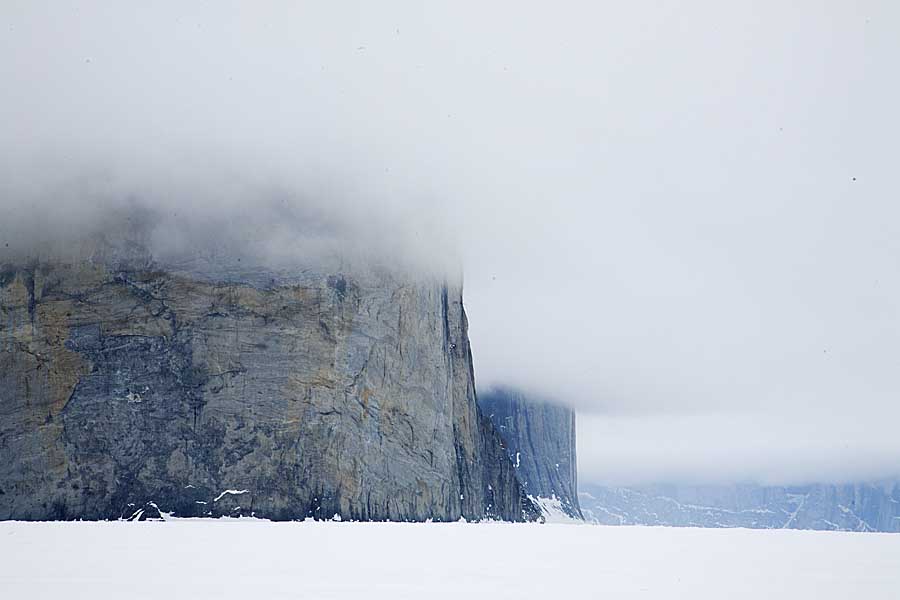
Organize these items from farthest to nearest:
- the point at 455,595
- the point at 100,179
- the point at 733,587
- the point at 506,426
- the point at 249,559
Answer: the point at 506,426
the point at 100,179
the point at 249,559
the point at 733,587
the point at 455,595

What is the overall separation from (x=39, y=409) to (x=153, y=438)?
8104mm

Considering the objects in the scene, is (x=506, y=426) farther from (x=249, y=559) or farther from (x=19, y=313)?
(x=249, y=559)

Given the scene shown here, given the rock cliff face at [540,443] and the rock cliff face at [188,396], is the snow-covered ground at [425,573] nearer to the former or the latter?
the rock cliff face at [188,396]

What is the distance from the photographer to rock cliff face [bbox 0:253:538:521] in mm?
67188

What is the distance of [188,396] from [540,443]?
110 metres

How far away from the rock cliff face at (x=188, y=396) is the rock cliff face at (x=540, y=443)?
82.0m

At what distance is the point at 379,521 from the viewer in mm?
71562

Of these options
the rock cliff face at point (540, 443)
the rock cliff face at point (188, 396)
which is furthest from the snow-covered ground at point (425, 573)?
the rock cliff face at point (540, 443)

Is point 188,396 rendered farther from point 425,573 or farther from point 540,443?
point 540,443

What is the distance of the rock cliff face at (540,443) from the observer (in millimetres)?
159875

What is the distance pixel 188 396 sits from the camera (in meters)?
69.1

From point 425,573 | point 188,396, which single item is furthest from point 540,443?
point 425,573

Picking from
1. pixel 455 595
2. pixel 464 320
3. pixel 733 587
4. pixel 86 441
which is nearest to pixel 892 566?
pixel 733 587

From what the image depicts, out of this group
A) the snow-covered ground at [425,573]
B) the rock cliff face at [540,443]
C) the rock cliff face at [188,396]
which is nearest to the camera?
the snow-covered ground at [425,573]
